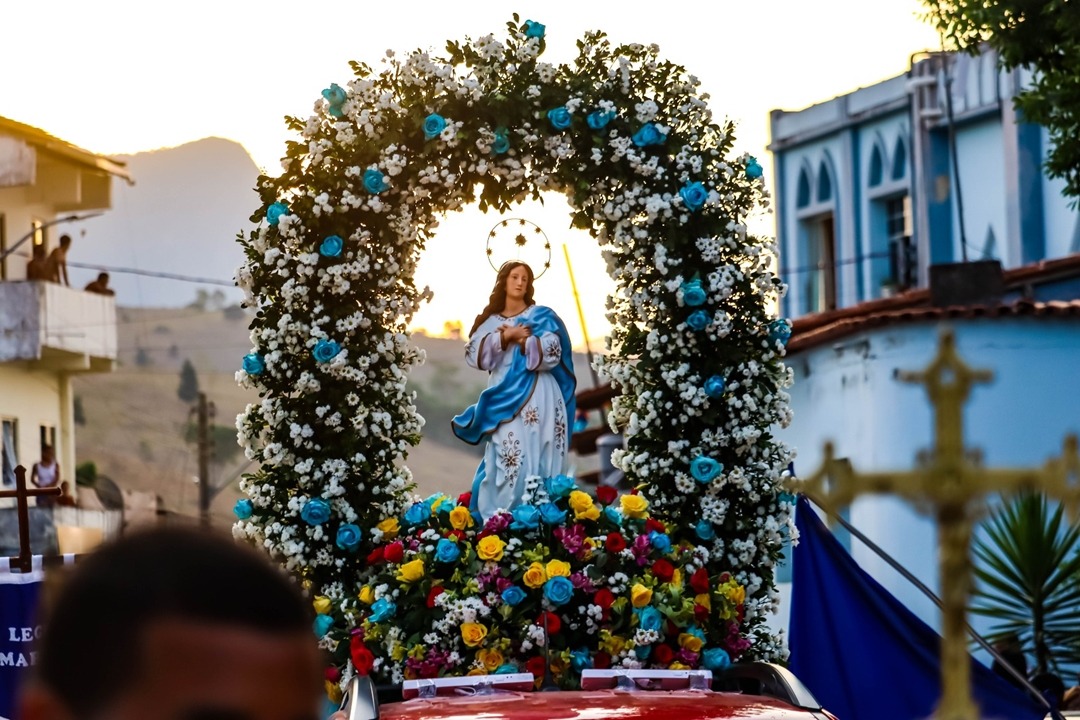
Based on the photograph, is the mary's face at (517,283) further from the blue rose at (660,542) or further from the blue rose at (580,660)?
the blue rose at (580,660)

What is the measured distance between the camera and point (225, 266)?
5768 inches

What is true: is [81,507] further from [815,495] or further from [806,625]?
[815,495]

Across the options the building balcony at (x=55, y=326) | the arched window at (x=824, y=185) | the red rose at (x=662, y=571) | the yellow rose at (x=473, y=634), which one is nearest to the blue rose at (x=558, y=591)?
the yellow rose at (x=473, y=634)

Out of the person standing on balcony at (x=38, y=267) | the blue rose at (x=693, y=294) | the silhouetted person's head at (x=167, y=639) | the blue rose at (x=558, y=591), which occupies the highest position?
the person standing on balcony at (x=38, y=267)

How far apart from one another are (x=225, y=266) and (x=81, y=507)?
4583 inches

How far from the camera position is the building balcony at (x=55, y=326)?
1267 inches

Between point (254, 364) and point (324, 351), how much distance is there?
43 cm

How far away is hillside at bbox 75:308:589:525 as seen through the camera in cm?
9050

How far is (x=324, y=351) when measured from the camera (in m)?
10.2

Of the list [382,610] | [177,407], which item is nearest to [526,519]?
[382,610]

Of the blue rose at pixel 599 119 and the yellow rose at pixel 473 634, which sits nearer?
the yellow rose at pixel 473 634

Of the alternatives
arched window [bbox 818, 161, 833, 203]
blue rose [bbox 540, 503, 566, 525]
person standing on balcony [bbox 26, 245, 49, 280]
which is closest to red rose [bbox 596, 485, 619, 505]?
blue rose [bbox 540, 503, 566, 525]

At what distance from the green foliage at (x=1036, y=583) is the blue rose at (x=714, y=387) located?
3.28 meters

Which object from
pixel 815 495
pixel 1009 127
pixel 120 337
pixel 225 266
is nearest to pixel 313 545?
pixel 815 495
